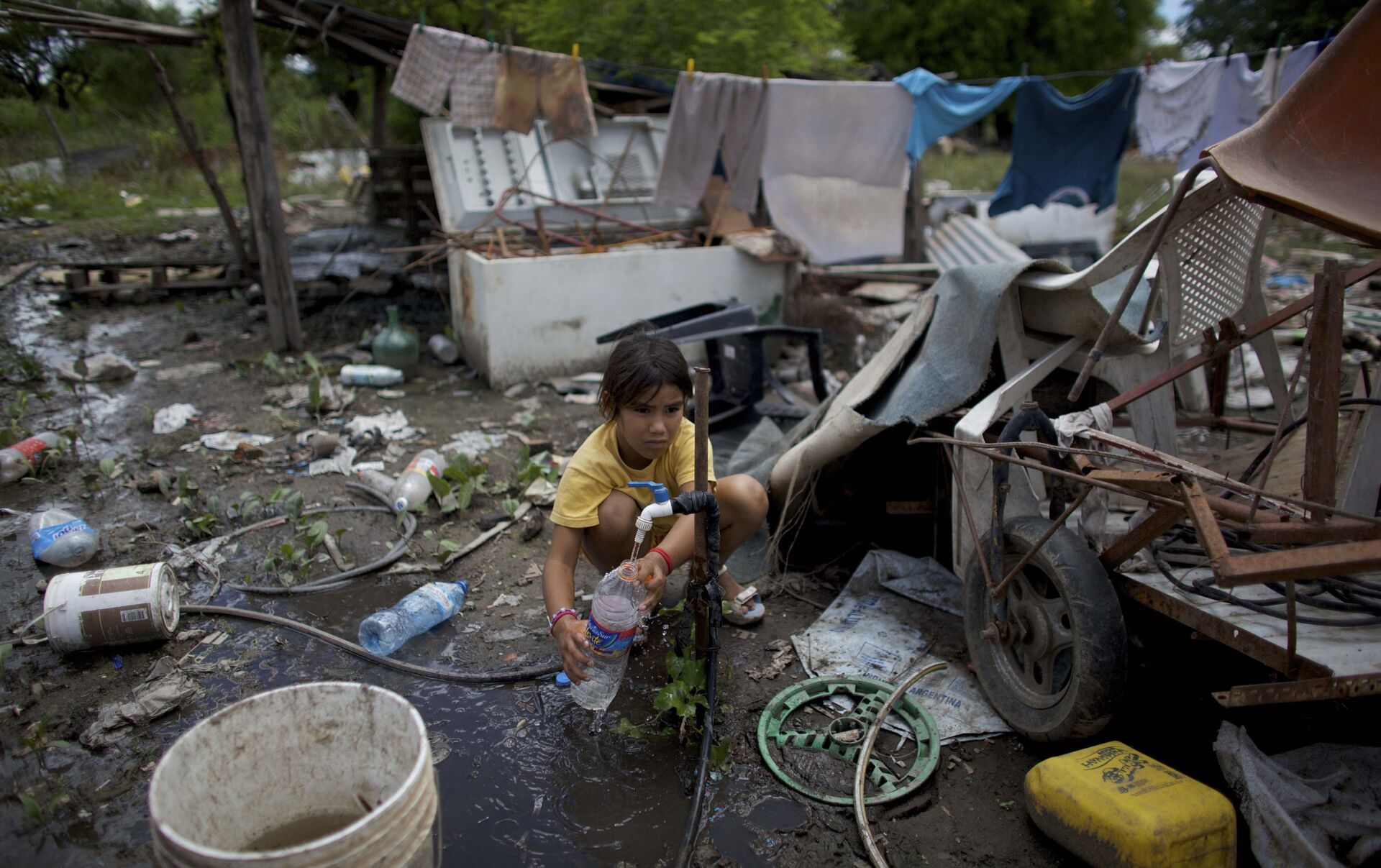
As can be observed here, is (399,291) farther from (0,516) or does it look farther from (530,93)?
(0,516)

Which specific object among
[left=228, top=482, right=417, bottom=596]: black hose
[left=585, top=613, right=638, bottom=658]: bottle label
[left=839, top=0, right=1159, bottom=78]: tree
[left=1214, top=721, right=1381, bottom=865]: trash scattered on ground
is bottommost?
[left=228, top=482, right=417, bottom=596]: black hose

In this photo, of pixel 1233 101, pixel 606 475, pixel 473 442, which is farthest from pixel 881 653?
pixel 1233 101

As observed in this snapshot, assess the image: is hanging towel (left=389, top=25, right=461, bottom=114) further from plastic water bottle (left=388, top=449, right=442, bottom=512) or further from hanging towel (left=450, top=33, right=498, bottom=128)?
plastic water bottle (left=388, top=449, right=442, bottom=512)

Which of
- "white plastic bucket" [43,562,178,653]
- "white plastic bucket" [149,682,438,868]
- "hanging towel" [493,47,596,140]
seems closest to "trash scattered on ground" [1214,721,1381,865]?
"white plastic bucket" [149,682,438,868]

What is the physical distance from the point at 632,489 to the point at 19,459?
3.70 m

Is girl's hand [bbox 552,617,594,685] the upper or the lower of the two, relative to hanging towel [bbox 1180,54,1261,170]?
lower

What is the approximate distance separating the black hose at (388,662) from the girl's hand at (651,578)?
0.70 meters

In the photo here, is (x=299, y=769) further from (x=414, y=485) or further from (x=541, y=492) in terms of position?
(x=541, y=492)

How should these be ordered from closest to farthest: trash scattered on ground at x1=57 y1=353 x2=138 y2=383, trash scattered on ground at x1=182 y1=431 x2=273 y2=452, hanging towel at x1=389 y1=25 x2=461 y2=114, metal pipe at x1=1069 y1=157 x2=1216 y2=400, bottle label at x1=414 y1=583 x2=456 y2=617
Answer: metal pipe at x1=1069 y1=157 x2=1216 y2=400
bottle label at x1=414 y1=583 x2=456 y2=617
trash scattered on ground at x1=182 y1=431 x2=273 y2=452
trash scattered on ground at x1=57 y1=353 x2=138 y2=383
hanging towel at x1=389 y1=25 x2=461 y2=114

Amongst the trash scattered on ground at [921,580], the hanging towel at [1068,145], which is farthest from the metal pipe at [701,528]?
the hanging towel at [1068,145]

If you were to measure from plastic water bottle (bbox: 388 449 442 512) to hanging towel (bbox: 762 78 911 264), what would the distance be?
423cm

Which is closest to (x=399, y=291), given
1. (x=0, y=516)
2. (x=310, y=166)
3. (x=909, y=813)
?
(x=0, y=516)

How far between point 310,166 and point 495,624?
690 inches

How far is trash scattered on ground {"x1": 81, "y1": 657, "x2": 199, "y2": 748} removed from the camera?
2555 mm
